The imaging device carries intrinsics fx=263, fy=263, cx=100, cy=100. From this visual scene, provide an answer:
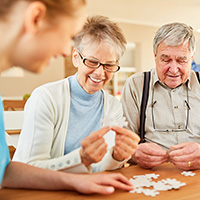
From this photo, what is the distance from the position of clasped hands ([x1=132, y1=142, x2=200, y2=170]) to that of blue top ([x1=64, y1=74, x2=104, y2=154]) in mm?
327

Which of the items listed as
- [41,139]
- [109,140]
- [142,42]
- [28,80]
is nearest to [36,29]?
[41,139]

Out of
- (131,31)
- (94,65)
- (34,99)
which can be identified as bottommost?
(34,99)

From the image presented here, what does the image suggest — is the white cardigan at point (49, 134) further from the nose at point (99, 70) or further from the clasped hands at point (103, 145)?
the nose at point (99, 70)

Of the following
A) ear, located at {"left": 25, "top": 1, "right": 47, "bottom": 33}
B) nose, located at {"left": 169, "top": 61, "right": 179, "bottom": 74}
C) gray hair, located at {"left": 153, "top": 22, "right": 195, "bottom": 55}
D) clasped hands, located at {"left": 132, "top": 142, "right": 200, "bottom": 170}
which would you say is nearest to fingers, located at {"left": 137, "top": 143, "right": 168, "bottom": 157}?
clasped hands, located at {"left": 132, "top": 142, "right": 200, "bottom": 170}

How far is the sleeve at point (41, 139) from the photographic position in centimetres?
119

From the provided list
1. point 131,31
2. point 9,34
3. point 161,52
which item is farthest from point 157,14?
point 9,34

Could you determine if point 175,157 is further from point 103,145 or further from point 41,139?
point 41,139

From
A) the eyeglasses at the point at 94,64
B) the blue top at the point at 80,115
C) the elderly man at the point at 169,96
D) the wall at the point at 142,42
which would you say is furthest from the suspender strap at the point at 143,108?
the wall at the point at 142,42

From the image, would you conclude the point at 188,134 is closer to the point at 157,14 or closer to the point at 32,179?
the point at 32,179

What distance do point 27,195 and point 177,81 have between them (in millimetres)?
1344

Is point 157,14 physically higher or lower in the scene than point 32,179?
higher

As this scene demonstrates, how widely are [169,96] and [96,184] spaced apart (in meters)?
1.18

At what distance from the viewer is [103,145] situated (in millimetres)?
1148

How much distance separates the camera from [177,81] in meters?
1.94
